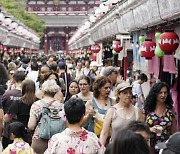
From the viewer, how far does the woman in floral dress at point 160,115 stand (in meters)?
7.11

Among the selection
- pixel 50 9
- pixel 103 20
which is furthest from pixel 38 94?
pixel 50 9

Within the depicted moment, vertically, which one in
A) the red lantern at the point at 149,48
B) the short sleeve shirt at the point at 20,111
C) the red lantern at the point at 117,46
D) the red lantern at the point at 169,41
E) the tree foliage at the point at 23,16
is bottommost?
the short sleeve shirt at the point at 20,111

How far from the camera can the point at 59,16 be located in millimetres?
103000

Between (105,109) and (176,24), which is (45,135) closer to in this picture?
(105,109)

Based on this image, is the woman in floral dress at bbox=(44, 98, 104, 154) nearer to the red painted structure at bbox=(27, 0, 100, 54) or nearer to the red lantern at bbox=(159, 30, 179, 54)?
the red lantern at bbox=(159, 30, 179, 54)

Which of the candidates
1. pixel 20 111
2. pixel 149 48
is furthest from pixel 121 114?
pixel 149 48

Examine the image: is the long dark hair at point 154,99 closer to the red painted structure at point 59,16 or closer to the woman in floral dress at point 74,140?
the woman in floral dress at point 74,140

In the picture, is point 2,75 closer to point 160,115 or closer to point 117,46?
point 160,115

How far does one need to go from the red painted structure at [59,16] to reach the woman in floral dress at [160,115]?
93.1 meters

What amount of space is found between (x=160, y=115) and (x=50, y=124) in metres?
1.31

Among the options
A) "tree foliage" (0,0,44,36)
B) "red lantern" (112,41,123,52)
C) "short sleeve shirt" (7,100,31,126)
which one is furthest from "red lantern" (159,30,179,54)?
"tree foliage" (0,0,44,36)

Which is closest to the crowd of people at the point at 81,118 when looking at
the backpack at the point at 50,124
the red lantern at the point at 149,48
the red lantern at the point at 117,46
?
the backpack at the point at 50,124

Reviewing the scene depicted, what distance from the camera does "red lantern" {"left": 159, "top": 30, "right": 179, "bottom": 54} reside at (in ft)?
30.2

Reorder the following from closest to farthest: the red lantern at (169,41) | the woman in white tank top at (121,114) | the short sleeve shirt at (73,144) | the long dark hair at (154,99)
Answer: the short sleeve shirt at (73,144) → the woman in white tank top at (121,114) → the long dark hair at (154,99) → the red lantern at (169,41)
